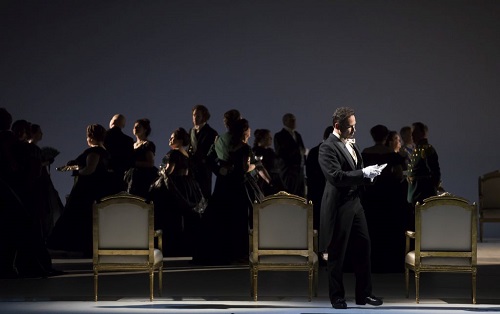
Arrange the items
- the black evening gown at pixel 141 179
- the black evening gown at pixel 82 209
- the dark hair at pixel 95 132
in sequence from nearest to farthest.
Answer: the dark hair at pixel 95 132 < the black evening gown at pixel 82 209 < the black evening gown at pixel 141 179

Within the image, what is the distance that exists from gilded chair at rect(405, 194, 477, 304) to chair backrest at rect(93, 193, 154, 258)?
6.18 ft

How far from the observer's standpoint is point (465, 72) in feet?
46.3

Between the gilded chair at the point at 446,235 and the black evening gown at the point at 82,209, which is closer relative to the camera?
the gilded chair at the point at 446,235

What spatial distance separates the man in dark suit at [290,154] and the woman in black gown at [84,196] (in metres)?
3.57

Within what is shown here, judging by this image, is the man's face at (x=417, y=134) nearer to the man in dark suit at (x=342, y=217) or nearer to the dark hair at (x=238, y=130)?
the dark hair at (x=238, y=130)

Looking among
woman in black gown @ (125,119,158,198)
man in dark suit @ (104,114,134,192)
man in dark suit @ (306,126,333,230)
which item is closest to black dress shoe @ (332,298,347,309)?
man in dark suit @ (306,126,333,230)

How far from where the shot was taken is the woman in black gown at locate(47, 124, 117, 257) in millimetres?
10664

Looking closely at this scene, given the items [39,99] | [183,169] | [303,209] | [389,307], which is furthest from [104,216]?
[39,99]

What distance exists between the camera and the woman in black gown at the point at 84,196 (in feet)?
35.0

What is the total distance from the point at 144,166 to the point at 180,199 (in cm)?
59

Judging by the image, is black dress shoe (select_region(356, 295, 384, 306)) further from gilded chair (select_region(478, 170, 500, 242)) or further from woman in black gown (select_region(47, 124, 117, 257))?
gilded chair (select_region(478, 170, 500, 242))

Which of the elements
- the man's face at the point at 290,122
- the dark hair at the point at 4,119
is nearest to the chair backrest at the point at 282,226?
the dark hair at the point at 4,119

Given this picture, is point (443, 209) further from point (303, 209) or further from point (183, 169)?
point (183, 169)

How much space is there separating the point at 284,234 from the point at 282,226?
6 centimetres
